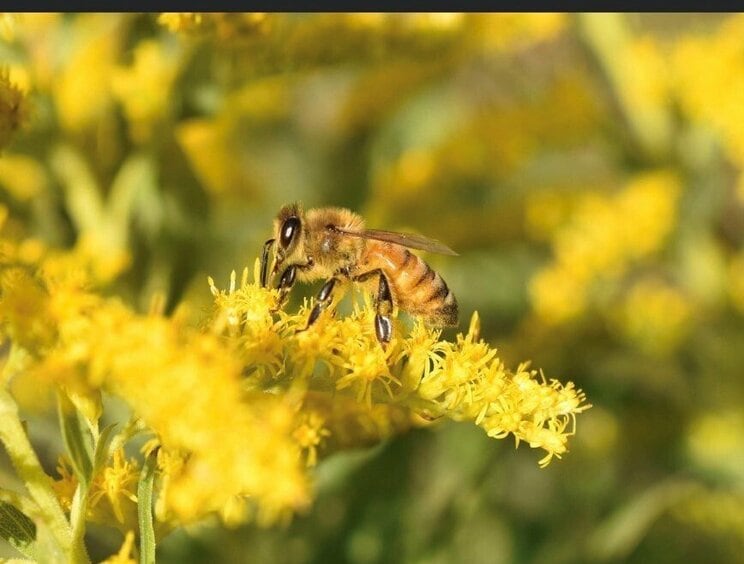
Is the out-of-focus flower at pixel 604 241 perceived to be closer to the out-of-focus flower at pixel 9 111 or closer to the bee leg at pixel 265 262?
the bee leg at pixel 265 262

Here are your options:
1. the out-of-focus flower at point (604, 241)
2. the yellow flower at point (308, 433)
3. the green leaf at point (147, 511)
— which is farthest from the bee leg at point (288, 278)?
the out-of-focus flower at point (604, 241)

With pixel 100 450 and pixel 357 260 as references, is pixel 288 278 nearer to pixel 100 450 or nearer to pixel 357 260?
pixel 357 260

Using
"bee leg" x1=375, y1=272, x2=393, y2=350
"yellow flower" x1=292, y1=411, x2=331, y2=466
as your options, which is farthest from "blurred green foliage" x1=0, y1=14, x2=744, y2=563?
"yellow flower" x1=292, y1=411, x2=331, y2=466

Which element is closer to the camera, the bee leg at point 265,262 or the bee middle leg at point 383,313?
the bee middle leg at point 383,313

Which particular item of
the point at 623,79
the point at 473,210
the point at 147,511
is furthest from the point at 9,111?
the point at 623,79

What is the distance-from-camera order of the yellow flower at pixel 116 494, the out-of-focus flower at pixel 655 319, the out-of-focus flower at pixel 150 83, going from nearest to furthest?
the yellow flower at pixel 116 494 → the out-of-focus flower at pixel 150 83 → the out-of-focus flower at pixel 655 319

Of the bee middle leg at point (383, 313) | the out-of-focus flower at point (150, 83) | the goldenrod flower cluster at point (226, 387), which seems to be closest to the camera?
the goldenrod flower cluster at point (226, 387)

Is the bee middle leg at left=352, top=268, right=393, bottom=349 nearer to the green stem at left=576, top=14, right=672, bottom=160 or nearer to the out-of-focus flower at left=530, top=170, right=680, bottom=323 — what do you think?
the out-of-focus flower at left=530, top=170, right=680, bottom=323
